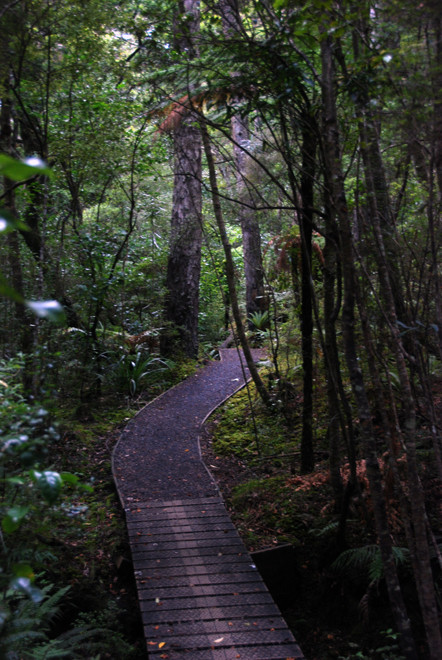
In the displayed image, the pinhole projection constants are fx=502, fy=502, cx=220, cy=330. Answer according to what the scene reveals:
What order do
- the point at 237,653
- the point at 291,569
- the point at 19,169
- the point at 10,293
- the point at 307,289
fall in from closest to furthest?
the point at 10,293 → the point at 19,169 → the point at 237,653 → the point at 291,569 → the point at 307,289

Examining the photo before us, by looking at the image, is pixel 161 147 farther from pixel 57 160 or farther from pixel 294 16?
pixel 294 16

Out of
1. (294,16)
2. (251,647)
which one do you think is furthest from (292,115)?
(251,647)

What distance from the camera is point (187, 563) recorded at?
15.0 feet

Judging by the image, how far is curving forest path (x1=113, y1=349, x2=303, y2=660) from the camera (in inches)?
143

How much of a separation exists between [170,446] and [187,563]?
2925mm

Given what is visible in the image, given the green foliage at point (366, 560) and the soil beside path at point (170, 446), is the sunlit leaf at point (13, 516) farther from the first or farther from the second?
the soil beside path at point (170, 446)

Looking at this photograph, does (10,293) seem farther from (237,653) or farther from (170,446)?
(170,446)

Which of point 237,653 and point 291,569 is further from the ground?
point 237,653

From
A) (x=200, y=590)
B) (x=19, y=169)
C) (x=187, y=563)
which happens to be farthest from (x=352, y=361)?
(x=19, y=169)

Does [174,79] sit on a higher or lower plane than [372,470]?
higher

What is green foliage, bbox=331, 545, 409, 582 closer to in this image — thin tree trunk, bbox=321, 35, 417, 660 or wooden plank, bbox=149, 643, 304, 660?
thin tree trunk, bbox=321, 35, 417, 660

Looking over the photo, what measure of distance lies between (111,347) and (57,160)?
12.1ft

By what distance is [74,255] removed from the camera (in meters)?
9.68

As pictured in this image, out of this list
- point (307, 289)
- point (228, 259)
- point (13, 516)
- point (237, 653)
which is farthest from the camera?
point (228, 259)
